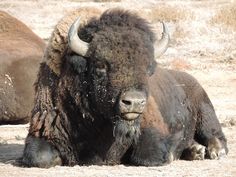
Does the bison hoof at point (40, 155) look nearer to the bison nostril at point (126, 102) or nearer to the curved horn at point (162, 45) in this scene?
the bison nostril at point (126, 102)

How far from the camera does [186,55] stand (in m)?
21.4

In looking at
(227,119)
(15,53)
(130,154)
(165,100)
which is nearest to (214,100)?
(227,119)

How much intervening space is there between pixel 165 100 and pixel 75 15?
55.9 inches

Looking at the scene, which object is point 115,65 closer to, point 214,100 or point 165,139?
point 165,139

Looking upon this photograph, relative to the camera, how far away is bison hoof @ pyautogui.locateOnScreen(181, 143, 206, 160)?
948cm

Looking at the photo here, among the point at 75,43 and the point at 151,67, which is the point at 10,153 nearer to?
the point at 75,43

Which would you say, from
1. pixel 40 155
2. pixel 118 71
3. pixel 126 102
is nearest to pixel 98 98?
pixel 118 71

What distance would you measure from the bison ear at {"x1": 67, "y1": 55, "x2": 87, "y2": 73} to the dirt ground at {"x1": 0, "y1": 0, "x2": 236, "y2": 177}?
3.21ft

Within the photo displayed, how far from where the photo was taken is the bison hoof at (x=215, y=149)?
9516 mm

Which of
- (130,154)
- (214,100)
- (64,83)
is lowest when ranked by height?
(214,100)

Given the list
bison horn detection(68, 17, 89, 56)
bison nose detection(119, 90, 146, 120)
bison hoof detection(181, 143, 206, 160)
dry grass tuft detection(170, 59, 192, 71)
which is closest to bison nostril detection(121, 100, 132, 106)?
bison nose detection(119, 90, 146, 120)

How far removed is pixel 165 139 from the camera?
877 centimetres

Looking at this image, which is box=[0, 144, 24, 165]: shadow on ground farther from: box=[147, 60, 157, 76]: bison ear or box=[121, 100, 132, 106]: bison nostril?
box=[147, 60, 157, 76]: bison ear

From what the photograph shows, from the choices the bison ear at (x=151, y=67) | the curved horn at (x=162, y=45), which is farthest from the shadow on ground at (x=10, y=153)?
the curved horn at (x=162, y=45)
